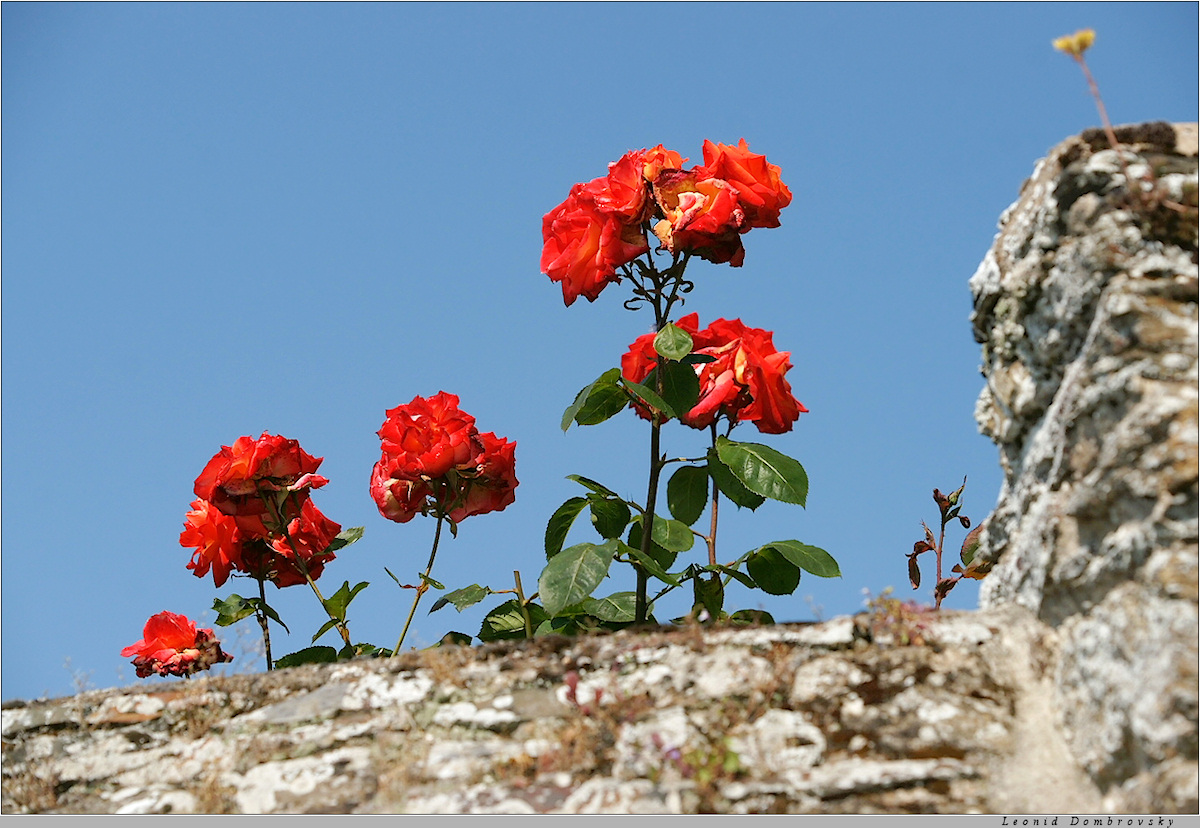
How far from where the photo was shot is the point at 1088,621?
6.56 ft

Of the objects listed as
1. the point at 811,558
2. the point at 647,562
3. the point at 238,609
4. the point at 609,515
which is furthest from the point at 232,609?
the point at 811,558

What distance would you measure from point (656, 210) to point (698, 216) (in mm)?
164

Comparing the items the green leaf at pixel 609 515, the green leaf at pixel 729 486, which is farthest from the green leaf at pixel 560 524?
the green leaf at pixel 729 486

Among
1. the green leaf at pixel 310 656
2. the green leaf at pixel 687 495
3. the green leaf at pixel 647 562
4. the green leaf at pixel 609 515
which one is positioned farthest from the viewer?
the green leaf at pixel 310 656

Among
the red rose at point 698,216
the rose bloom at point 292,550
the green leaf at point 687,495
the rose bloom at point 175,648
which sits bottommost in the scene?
the rose bloom at point 175,648

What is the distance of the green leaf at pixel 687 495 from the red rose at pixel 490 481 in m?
0.53

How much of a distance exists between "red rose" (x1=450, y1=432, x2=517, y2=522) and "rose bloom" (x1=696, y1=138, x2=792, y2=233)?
3.50 feet

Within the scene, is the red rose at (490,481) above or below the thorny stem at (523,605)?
above

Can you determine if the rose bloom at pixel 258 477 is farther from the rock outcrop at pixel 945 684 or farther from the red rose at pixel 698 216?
the red rose at pixel 698 216

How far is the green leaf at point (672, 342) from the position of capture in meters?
2.92

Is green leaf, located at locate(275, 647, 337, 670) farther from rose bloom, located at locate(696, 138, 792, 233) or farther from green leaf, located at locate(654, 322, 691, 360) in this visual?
rose bloom, located at locate(696, 138, 792, 233)

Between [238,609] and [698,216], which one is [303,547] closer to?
[238,609]

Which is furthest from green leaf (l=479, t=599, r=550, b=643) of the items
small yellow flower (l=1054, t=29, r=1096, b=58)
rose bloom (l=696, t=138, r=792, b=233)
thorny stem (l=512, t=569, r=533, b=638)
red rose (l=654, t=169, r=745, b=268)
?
small yellow flower (l=1054, t=29, r=1096, b=58)

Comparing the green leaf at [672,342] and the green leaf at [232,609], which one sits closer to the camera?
the green leaf at [672,342]
